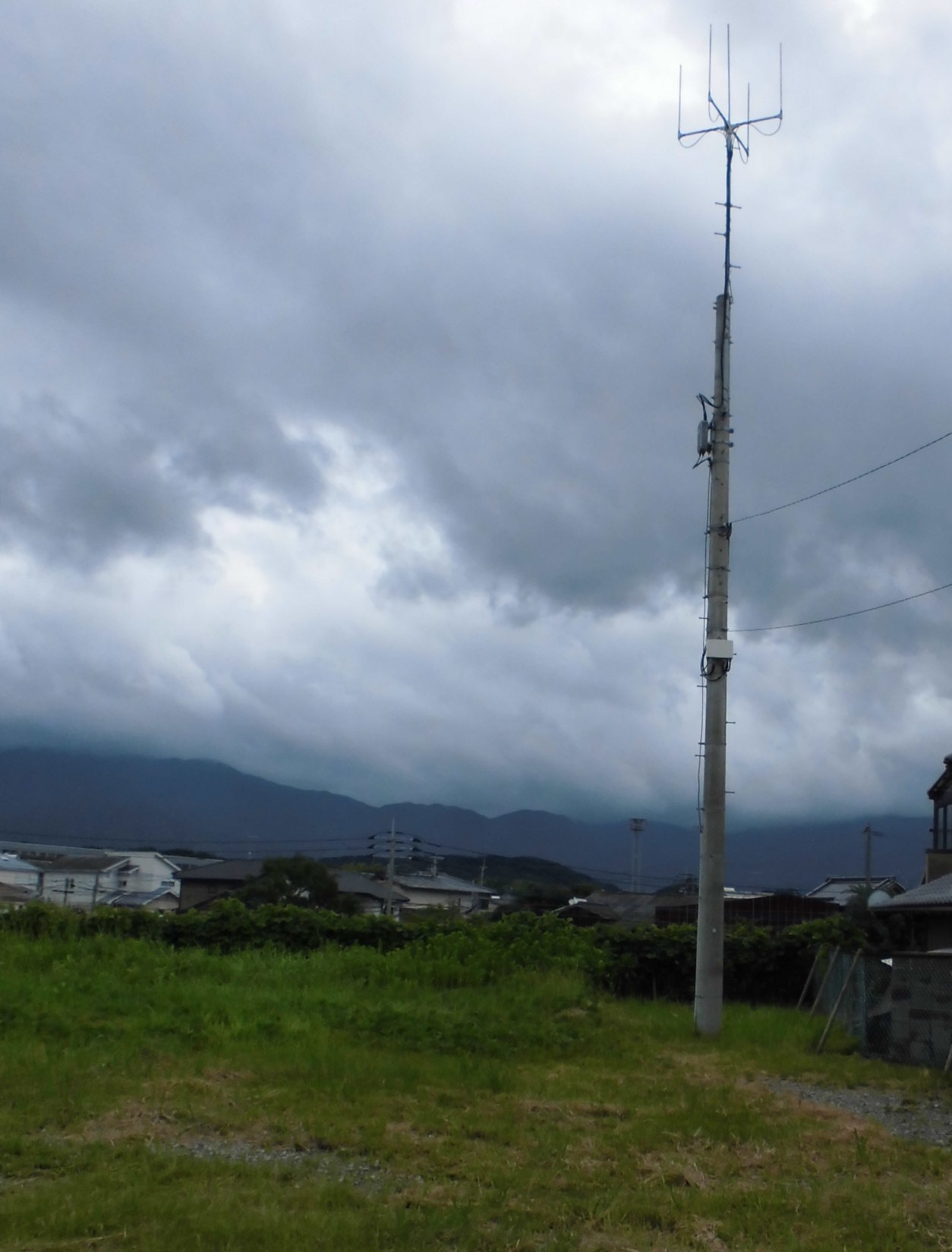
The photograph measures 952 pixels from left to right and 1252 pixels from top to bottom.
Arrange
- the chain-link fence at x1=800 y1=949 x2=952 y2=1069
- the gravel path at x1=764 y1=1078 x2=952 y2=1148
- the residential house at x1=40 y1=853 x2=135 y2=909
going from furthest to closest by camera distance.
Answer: the residential house at x1=40 y1=853 x2=135 y2=909 → the chain-link fence at x1=800 y1=949 x2=952 y2=1069 → the gravel path at x1=764 y1=1078 x2=952 y2=1148

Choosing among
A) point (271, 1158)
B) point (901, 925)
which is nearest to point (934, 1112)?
point (271, 1158)

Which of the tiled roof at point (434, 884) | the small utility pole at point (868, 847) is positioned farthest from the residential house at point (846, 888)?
the tiled roof at point (434, 884)

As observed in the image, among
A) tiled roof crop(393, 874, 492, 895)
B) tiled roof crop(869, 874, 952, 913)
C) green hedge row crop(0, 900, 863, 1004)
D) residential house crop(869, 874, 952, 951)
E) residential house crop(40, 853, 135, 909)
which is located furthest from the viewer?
tiled roof crop(393, 874, 492, 895)

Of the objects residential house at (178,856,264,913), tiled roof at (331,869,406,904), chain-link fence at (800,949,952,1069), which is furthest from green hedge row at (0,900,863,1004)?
residential house at (178,856,264,913)

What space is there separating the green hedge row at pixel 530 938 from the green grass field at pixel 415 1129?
13.3 ft

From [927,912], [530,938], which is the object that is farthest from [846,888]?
[530,938]

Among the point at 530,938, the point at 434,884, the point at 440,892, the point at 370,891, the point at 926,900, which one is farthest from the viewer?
the point at 434,884

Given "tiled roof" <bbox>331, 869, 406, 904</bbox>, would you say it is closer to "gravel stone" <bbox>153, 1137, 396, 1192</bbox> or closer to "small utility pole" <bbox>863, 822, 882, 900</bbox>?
"small utility pole" <bbox>863, 822, 882, 900</bbox>

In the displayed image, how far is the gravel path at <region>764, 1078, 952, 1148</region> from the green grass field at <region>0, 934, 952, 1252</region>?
0.37 m

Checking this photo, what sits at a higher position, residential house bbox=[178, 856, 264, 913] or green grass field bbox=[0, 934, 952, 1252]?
green grass field bbox=[0, 934, 952, 1252]

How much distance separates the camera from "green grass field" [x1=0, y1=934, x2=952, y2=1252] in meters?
6.45

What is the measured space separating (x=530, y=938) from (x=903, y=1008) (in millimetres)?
8535

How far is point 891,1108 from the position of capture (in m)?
10.7

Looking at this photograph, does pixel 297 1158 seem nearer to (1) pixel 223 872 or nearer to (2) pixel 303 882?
(2) pixel 303 882
